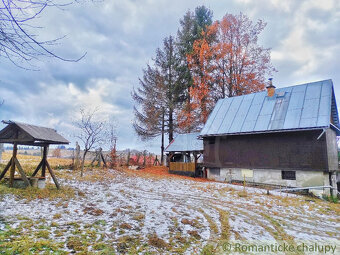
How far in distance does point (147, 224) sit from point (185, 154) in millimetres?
15432

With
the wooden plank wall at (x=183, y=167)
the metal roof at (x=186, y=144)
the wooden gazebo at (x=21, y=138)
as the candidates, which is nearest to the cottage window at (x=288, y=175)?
the metal roof at (x=186, y=144)

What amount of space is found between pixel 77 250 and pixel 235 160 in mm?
13954

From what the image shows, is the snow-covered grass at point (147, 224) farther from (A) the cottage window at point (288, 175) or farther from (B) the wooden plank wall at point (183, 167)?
(B) the wooden plank wall at point (183, 167)

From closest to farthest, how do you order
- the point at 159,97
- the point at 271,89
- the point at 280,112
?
1. the point at 280,112
2. the point at 271,89
3. the point at 159,97

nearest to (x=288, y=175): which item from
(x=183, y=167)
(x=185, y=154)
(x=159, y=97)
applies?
(x=183, y=167)

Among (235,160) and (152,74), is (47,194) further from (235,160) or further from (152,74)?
(152,74)

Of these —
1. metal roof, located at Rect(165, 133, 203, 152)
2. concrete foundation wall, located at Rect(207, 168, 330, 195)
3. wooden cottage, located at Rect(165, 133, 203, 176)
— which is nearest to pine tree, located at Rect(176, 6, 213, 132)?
metal roof, located at Rect(165, 133, 203, 152)

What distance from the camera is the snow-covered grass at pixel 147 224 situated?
14.3ft

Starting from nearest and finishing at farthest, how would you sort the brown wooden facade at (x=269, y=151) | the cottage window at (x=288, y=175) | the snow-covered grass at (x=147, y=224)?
the snow-covered grass at (x=147, y=224)
the brown wooden facade at (x=269, y=151)
the cottage window at (x=288, y=175)

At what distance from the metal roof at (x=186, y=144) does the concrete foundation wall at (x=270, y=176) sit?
2776mm

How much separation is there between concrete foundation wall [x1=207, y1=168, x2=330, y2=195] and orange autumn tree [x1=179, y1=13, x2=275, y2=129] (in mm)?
7802

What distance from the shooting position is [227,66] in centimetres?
2355

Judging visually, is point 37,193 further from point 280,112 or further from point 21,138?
point 280,112

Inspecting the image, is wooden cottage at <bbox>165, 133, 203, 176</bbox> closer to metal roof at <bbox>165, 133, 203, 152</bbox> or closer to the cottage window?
metal roof at <bbox>165, 133, 203, 152</bbox>
